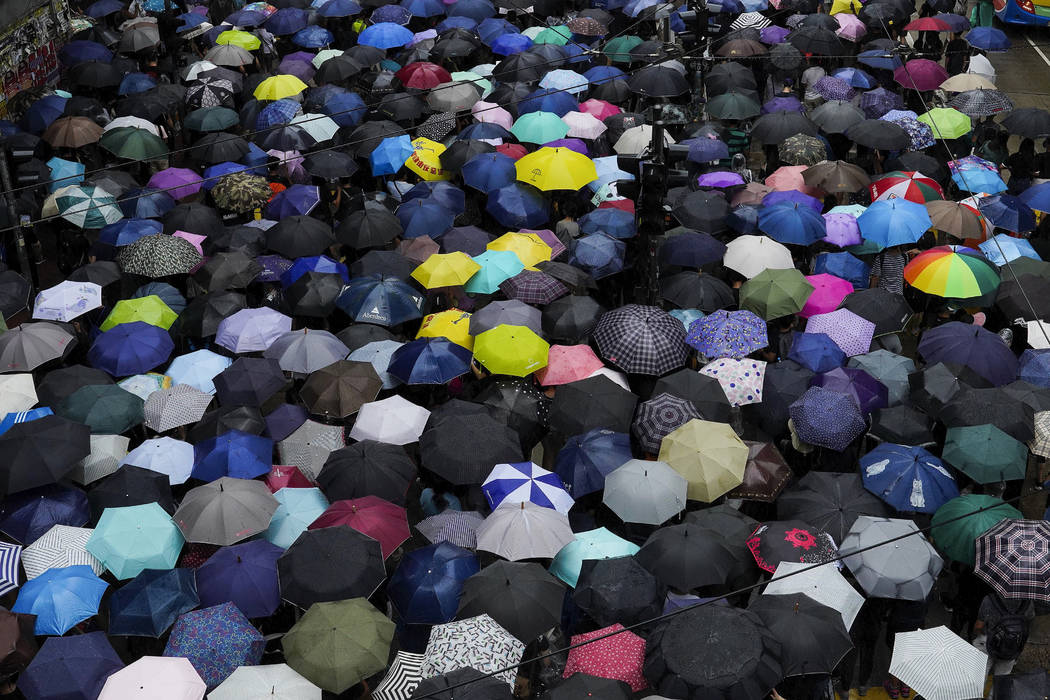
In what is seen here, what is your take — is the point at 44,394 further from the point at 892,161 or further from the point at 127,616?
the point at 892,161

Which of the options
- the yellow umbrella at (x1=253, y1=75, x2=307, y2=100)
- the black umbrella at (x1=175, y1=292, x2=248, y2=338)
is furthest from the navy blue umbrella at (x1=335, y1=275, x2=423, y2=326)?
the yellow umbrella at (x1=253, y1=75, x2=307, y2=100)

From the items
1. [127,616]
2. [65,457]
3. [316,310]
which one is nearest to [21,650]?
[127,616]

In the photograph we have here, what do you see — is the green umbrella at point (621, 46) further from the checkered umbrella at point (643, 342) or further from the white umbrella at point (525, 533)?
the white umbrella at point (525, 533)

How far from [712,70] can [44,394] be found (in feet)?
40.0

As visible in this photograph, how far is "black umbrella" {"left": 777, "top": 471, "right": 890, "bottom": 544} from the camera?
31.1 feet

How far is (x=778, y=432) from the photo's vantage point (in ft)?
36.9

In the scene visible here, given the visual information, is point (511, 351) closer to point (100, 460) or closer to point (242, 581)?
point (242, 581)

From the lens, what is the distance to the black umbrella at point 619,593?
28.5 ft

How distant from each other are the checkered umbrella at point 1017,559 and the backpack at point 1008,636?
297mm

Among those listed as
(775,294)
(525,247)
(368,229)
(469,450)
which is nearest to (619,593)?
(469,450)

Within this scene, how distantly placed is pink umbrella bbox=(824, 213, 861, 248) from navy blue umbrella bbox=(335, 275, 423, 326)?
5168mm

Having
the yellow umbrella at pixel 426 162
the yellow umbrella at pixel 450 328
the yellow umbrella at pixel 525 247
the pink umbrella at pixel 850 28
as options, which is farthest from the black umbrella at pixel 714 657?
the pink umbrella at pixel 850 28

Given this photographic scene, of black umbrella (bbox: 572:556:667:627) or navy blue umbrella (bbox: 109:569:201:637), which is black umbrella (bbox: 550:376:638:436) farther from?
navy blue umbrella (bbox: 109:569:201:637)

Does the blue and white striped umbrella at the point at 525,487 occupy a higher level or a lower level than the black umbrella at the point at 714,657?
lower
